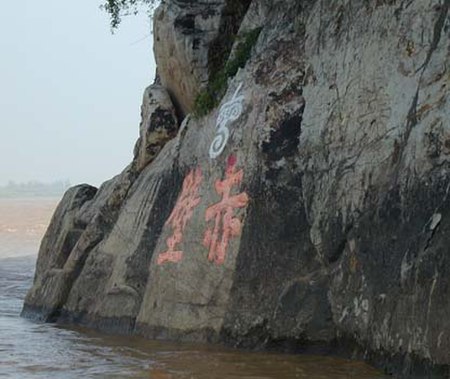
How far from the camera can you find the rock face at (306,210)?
7023 mm

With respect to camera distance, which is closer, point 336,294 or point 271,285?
point 336,294

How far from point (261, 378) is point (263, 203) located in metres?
2.34

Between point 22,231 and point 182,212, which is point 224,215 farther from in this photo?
point 22,231

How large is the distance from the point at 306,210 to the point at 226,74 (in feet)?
8.93

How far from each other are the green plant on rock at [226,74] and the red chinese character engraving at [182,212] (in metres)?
0.94

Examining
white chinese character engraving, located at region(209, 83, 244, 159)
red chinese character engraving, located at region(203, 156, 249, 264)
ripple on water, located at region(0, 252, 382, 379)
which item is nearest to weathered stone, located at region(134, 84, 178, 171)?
white chinese character engraving, located at region(209, 83, 244, 159)

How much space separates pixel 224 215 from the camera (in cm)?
924

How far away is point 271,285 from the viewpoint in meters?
8.55

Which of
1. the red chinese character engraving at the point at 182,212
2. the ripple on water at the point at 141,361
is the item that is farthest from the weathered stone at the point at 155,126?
the ripple on water at the point at 141,361

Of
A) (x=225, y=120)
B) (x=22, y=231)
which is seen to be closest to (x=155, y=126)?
(x=225, y=120)

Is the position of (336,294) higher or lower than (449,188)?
lower

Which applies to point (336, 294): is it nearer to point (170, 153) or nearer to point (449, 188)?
point (449, 188)

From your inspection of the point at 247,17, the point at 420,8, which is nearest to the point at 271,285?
the point at 420,8

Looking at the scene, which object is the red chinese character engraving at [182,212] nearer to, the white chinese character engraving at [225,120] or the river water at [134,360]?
the white chinese character engraving at [225,120]
